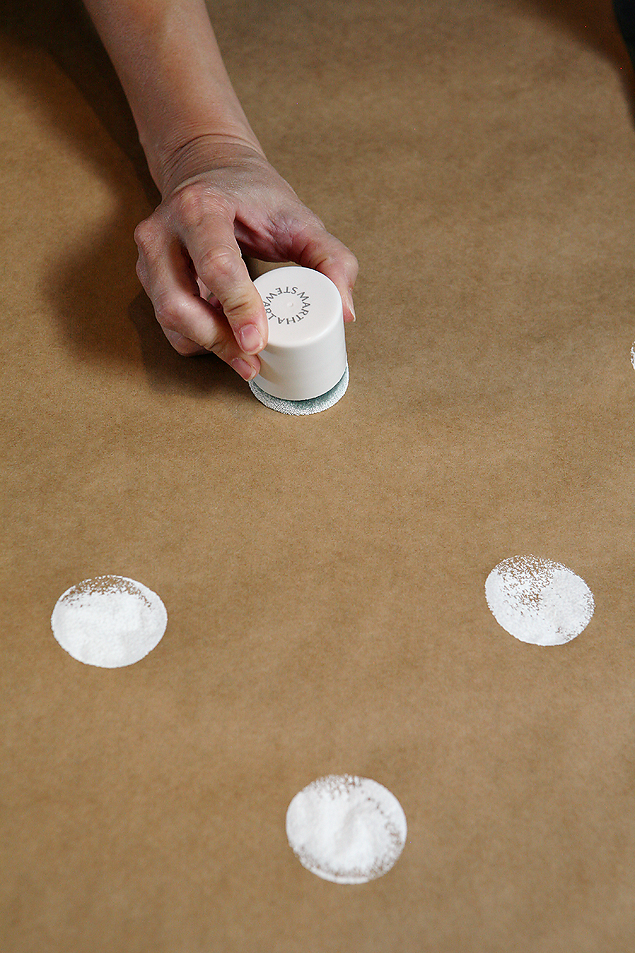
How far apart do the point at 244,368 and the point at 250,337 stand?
0.15 ft

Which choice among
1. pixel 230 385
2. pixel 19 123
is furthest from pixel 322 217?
pixel 19 123

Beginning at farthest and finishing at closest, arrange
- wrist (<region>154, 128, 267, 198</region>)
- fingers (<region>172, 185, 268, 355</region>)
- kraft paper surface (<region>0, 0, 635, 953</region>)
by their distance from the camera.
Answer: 1. wrist (<region>154, 128, 267, 198</region>)
2. fingers (<region>172, 185, 268, 355</region>)
3. kraft paper surface (<region>0, 0, 635, 953</region>)

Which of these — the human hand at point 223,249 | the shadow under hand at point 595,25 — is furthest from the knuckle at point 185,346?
the shadow under hand at point 595,25

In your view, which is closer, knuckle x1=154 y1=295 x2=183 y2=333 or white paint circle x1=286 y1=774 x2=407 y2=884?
white paint circle x1=286 y1=774 x2=407 y2=884

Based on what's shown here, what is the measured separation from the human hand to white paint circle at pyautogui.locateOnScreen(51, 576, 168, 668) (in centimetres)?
19

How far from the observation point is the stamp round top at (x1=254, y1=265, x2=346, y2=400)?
566 mm

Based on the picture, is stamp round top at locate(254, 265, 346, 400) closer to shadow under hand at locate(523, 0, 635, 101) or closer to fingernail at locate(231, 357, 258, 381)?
fingernail at locate(231, 357, 258, 381)

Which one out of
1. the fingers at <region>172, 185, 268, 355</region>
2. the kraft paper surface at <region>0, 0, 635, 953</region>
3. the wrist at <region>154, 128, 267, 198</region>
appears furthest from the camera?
the wrist at <region>154, 128, 267, 198</region>

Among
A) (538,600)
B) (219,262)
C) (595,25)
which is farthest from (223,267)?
(595,25)

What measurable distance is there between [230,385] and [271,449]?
0.08 meters

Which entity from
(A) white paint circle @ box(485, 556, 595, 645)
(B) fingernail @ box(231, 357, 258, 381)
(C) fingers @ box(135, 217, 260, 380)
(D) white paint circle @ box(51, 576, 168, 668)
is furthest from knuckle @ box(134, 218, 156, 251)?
(A) white paint circle @ box(485, 556, 595, 645)

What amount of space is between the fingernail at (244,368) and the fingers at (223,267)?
19mm

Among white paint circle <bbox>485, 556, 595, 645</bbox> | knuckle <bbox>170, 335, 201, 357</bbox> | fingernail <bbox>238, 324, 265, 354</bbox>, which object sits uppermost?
fingernail <bbox>238, 324, 265, 354</bbox>

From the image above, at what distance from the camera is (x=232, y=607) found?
0.54m
